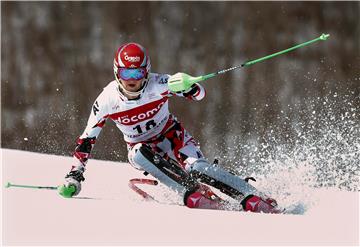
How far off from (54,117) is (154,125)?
15.8 m

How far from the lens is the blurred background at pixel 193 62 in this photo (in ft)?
70.5

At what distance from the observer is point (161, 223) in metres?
7.04

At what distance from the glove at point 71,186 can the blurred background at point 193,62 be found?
1032 centimetres

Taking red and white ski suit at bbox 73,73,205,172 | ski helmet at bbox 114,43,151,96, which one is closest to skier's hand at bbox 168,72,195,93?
red and white ski suit at bbox 73,73,205,172

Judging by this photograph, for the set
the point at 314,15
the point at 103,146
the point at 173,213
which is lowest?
the point at 103,146

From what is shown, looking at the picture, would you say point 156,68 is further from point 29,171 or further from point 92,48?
point 29,171

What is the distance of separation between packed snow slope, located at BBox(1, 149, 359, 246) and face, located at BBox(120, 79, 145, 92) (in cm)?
88

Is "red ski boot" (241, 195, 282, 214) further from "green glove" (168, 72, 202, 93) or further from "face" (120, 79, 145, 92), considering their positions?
"face" (120, 79, 145, 92)

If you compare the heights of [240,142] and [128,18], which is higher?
[128,18]

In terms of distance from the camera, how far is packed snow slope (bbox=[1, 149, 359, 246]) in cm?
670

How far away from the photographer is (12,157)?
1075 cm

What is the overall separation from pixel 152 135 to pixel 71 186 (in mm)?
779

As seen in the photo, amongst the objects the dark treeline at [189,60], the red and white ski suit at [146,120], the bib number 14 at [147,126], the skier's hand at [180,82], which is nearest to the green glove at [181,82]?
the skier's hand at [180,82]

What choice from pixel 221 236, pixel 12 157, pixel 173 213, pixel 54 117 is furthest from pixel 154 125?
pixel 54 117
